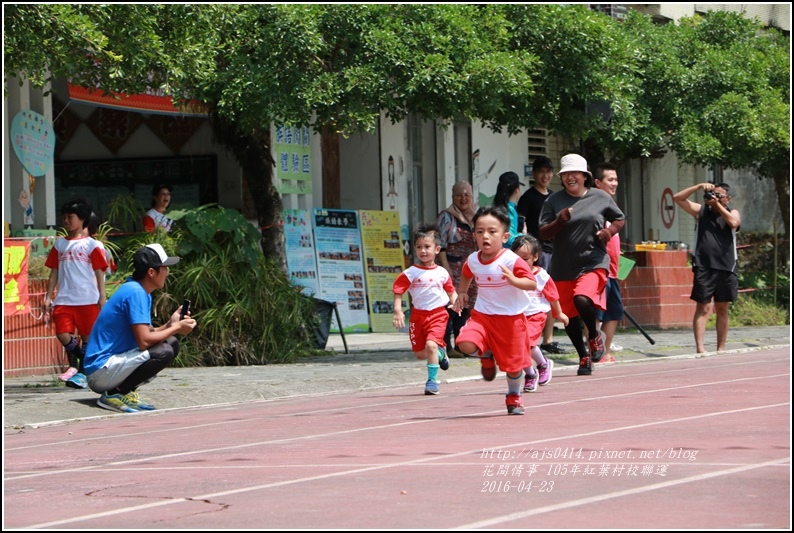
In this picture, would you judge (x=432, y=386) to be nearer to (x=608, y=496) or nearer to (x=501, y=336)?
(x=501, y=336)

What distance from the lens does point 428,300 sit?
12.9 meters

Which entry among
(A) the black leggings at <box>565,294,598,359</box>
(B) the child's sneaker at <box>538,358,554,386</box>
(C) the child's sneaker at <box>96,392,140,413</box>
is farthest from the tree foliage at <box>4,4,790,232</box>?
(B) the child's sneaker at <box>538,358,554,386</box>

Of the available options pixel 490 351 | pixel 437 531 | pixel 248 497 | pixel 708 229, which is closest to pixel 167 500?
pixel 248 497

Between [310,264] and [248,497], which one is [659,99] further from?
[248,497]

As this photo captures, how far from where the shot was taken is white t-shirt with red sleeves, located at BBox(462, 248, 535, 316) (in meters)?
10.8

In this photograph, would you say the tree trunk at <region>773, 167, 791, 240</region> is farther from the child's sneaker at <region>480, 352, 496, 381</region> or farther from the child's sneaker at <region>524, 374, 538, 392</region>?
the child's sneaker at <region>480, 352, 496, 381</region>

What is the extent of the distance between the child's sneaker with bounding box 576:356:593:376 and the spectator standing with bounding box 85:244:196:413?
3.89 meters

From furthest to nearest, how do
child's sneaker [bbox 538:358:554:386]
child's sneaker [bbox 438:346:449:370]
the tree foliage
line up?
child's sneaker [bbox 438:346:449:370] → child's sneaker [bbox 538:358:554:386] → the tree foliage

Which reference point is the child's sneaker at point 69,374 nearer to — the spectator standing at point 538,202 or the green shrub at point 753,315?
the spectator standing at point 538,202

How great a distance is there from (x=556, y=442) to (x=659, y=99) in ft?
59.5

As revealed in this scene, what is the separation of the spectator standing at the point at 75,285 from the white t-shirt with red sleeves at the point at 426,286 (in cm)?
284

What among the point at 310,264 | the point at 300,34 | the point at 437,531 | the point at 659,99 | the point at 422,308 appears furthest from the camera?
the point at 659,99

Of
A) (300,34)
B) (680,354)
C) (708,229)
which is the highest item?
(300,34)

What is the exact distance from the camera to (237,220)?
1636 centimetres
